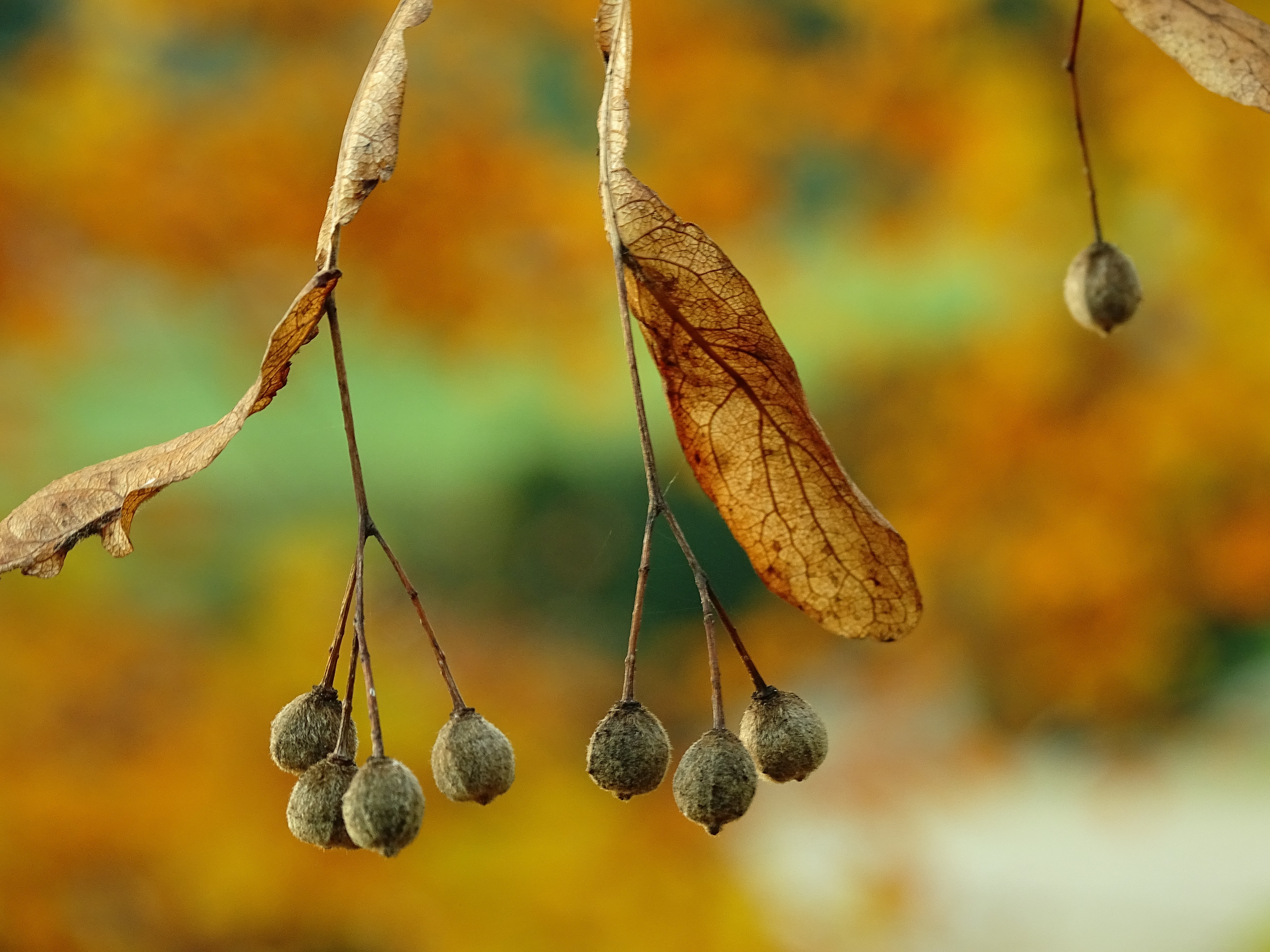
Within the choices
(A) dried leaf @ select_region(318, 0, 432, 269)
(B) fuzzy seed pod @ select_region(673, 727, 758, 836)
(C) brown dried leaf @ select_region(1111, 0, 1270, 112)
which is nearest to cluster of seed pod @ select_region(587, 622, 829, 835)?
(B) fuzzy seed pod @ select_region(673, 727, 758, 836)

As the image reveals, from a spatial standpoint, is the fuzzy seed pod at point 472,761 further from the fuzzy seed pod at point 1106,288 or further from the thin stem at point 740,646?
the fuzzy seed pod at point 1106,288

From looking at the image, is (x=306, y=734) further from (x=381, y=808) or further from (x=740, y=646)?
(x=740, y=646)

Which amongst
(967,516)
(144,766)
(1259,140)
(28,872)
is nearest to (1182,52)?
(967,516)

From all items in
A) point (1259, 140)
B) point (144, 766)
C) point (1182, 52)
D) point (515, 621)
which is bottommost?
point (144, 766)

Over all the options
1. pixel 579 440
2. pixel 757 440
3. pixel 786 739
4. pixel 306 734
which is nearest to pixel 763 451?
pixel 757 440

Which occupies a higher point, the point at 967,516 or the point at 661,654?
the point at 967,516

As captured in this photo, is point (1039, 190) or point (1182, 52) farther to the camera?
point (1039, 190)

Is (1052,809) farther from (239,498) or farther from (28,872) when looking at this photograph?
(28,872)

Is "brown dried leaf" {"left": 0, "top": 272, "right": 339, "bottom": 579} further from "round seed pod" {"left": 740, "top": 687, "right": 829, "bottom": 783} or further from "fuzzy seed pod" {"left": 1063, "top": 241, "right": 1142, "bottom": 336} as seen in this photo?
"fuzzy seed pod" {"left": 1063, "top": 241, "right": 1142, "bottom": 336}
